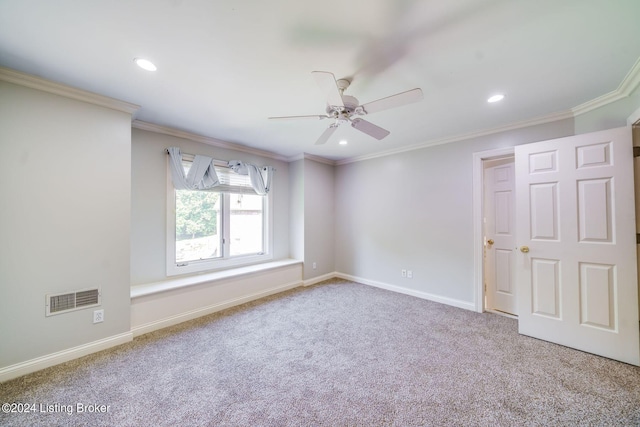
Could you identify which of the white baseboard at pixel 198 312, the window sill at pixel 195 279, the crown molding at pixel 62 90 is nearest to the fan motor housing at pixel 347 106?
the crown molding at pixel 62 90

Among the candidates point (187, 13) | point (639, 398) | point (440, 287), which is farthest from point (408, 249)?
point (187, 13)

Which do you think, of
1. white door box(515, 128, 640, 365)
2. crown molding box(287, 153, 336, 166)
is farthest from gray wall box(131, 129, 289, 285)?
white door box(515, 128, 640, 365)

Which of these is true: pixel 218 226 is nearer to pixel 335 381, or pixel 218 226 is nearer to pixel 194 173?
pixel 194 173

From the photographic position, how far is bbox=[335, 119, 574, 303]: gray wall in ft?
10.6

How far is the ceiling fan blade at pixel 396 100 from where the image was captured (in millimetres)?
1570

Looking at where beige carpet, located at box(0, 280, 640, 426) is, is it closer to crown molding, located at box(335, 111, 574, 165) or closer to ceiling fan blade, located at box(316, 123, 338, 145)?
ceiling fan blade, located at box(316, 123, 338, 145)

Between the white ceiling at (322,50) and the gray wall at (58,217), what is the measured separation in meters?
0.31

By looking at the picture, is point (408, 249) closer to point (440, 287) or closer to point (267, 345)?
point (440, 287)

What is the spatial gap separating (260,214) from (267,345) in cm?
235

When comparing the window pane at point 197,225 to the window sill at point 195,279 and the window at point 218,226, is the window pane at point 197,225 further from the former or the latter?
the window sill at point 195,279

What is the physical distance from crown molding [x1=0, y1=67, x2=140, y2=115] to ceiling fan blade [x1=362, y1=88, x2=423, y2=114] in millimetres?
2392

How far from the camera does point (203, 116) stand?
8.89 feet

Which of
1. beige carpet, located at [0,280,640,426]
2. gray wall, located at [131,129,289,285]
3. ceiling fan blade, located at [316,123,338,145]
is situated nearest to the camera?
beige carpet, located at [0,280,640,426]

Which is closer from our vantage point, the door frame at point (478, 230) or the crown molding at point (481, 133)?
the crown molding at point (481, 133)
